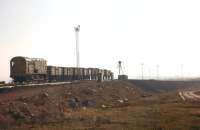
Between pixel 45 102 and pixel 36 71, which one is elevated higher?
pixel 36 71

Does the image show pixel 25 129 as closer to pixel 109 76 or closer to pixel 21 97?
pixel 21 97

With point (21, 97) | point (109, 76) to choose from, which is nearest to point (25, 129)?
point (21, 97)

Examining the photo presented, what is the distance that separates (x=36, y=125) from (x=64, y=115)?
6261 millimetres

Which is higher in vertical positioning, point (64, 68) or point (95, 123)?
point (64, 68)

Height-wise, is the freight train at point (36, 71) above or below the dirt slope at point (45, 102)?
above

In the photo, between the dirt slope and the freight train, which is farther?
the freight train

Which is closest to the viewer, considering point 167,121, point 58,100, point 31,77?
point 167,121

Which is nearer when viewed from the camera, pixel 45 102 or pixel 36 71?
pixel 45 102

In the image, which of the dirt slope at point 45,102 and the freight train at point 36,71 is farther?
the freight train at point 36,71

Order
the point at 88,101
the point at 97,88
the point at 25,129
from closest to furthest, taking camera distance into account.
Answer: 1. the point at 25,129
2. the point at 88,101
3. the point at 97,88

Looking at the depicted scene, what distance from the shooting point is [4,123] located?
2852cm

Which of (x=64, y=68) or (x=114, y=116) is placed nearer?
(x=114, y=116)

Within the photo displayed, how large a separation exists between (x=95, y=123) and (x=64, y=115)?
5605mm

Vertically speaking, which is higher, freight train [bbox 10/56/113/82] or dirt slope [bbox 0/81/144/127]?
freight train [bbox 10/56/113/82]
